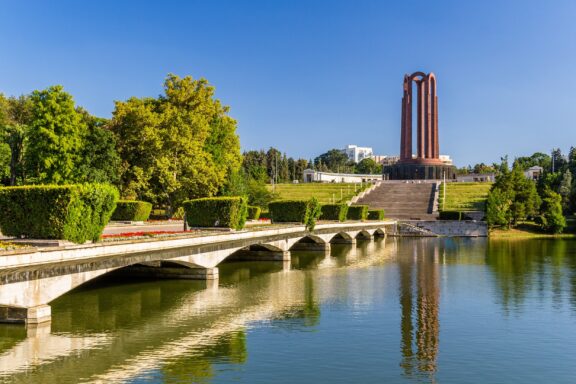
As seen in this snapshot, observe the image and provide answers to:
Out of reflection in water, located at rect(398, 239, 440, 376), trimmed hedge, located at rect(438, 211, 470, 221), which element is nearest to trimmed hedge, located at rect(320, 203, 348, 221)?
reflection in water, located at rect(398, 239, 440, 376)

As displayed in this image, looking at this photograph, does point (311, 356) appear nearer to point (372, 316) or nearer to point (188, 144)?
point (372, 316)

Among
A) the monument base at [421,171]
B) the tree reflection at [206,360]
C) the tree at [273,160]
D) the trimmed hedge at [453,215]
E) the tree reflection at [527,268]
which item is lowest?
the tree reflection at [206,360]

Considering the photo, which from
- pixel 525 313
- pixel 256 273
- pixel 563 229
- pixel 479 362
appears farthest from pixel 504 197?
pixel 479 362

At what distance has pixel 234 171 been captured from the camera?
2773 inches

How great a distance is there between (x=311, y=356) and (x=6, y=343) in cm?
1026

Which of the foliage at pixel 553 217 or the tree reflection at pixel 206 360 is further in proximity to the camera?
the foliage at pixel 553 217

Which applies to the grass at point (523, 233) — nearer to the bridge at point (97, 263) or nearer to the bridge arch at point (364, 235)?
the bridge arch at point (364, 235)

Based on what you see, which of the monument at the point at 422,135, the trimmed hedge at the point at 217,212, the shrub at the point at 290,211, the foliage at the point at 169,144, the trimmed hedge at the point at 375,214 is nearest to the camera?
the trimmed hedge at the point at 217,212

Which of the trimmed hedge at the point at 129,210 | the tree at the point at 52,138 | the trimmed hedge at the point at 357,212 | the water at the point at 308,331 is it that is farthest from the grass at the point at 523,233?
the tree at the point at 52,138

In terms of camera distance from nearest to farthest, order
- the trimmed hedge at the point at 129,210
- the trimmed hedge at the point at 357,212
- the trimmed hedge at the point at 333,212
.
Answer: the trimmed hedge at the point at 129,210 < the trimmed hedge at the point at 333,212 < the trimmed hedge at the point at 357,212

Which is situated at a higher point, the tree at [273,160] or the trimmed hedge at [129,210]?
the tree at [273,160]

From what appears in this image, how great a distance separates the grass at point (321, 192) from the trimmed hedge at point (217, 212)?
7054 cm

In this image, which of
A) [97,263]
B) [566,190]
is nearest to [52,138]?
[97,263]

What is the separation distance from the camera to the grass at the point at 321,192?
380 feet
